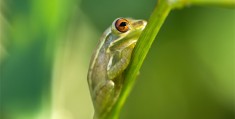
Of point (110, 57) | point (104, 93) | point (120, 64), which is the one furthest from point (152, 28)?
point (110, 57)

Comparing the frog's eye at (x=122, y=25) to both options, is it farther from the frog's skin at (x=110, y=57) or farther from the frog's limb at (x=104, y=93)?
the frog's limb at (x=104, y=93)

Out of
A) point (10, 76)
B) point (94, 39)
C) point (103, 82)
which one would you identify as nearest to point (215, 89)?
point (94, 39)

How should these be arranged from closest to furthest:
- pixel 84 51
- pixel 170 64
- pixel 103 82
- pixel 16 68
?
pixel 16 68, pixel 103 82, pixel 84 51, pixel 170 64

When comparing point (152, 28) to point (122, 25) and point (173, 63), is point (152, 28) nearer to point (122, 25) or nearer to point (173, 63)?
point (122, 25)

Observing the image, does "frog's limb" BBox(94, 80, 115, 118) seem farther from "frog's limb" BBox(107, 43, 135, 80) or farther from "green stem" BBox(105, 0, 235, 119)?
"green stem" BBox(105, 0, 235, 119)

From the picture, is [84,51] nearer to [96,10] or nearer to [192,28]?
[96,10]

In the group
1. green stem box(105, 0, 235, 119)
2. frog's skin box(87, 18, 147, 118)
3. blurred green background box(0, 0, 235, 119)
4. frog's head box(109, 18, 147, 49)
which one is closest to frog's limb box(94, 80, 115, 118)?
frog's skin box(87, 18, 147, 118)

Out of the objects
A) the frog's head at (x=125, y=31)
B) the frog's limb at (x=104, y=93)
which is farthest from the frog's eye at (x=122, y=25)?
the frog's limb at (x=104, y=93)

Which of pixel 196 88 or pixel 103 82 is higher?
pixel 103 82
